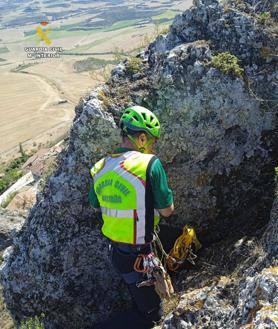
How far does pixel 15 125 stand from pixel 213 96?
74367 mm

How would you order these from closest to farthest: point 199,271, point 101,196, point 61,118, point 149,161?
point 149,161, point 101,196, point 199,271, point 61,118

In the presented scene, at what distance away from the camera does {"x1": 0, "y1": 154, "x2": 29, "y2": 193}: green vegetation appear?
3993 centimetres

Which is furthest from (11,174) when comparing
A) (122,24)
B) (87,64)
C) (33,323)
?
(122,24)

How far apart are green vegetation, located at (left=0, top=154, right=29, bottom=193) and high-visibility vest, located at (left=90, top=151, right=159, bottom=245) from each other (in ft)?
115

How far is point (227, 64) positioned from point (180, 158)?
1.75 meters

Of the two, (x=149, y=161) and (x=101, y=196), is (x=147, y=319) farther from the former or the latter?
(x=149, y=161)

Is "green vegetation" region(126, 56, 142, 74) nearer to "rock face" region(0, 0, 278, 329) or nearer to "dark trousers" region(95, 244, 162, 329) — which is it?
"rock face" region(0, 0, 278, 329)

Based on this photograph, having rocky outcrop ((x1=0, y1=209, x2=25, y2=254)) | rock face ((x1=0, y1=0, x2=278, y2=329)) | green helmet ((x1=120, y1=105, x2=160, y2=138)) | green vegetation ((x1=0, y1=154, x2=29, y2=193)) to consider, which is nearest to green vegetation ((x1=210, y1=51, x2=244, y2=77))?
rock face ((x1=0, y1=0, x2=278, y2=329))

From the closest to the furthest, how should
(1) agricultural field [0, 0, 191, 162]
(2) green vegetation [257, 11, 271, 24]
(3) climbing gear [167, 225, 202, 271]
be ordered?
1. (3) climbing gear [167, 225, 202, 271]
2. (2) green vegetation [257, 11, 271, 24]
3. (1) agricultural field [0, 0, 191, 162]

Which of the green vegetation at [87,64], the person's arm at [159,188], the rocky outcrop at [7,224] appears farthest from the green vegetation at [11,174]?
the green vegetation at [87,64]

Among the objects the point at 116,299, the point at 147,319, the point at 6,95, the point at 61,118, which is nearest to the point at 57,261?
the point at 116,299

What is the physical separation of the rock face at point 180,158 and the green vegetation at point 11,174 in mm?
32580

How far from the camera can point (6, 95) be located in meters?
101

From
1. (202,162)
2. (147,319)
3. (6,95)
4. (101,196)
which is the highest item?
(101,196)
